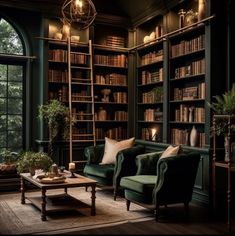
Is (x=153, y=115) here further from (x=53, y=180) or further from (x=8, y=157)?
(x=53, y=180)

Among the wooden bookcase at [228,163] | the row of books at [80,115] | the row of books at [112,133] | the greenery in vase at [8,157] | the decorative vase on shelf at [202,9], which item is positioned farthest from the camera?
the row of books at [112,133]

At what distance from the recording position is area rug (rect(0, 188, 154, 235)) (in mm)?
3857

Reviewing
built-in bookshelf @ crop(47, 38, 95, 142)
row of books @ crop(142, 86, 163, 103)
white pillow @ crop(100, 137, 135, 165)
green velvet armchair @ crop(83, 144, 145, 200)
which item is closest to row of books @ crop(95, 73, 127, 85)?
built-in bookshelf @ crop(47, 38, 95, 142)

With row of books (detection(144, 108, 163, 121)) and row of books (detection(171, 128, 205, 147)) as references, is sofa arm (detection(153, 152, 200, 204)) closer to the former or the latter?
row of books (detection(171, 128, 205, 147))

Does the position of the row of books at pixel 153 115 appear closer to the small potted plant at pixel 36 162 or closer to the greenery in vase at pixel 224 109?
the greenery in vase at pixel 224 109

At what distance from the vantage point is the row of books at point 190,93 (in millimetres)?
5219

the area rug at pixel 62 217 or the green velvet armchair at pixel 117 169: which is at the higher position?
the green velvet armchair at pixel 117 169

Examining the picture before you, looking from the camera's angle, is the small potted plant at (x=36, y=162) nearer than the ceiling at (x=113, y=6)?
Yes

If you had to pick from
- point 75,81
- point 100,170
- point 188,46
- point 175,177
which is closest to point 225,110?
point 175,177

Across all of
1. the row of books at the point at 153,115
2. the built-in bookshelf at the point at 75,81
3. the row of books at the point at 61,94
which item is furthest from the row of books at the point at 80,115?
the row of books at the point at 153,115

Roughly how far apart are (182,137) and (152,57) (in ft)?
5.53

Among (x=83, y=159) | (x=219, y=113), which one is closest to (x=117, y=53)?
(x=83, y=159)

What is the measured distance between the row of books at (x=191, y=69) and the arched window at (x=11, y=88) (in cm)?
289

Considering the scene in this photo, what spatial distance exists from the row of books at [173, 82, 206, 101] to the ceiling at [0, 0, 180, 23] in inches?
55.9
